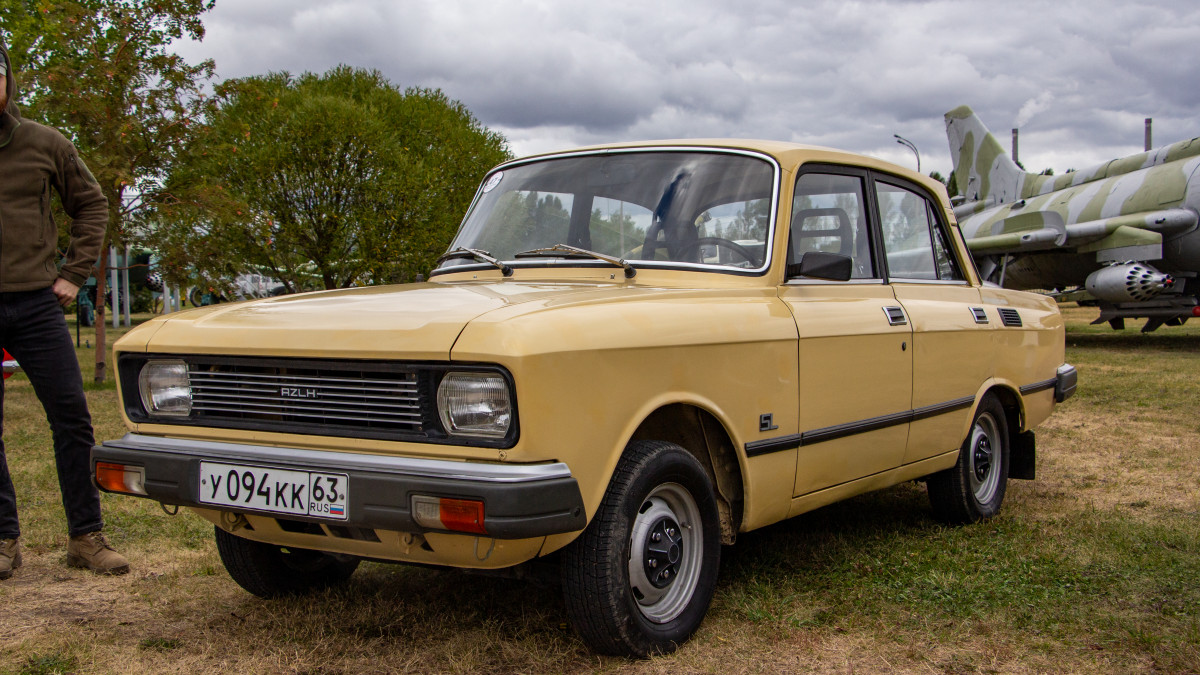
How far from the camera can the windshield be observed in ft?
12.1

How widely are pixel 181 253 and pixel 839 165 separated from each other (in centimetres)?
1094

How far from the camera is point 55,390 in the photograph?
3945mm

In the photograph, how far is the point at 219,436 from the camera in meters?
2.91

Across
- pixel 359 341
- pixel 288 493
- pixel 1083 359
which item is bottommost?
pixel 1083 359

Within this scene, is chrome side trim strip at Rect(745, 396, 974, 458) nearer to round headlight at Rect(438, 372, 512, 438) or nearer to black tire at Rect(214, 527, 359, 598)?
round headlight at Rect(438, 372, 512, 438)

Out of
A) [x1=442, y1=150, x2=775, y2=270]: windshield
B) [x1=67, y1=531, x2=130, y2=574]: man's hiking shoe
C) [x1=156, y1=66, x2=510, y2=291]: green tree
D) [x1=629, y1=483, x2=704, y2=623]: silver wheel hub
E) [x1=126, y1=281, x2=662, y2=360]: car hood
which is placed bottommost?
[x1=67, y1=531, x2=130, y2=574]: man's hiking shoe

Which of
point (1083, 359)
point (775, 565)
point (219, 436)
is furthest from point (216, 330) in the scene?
point (1083, 359)

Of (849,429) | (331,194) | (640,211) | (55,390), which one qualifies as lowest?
(849,429)

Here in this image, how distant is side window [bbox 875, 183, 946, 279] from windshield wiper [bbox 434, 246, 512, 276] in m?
1.73

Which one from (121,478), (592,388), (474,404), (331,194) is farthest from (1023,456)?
(331,194)

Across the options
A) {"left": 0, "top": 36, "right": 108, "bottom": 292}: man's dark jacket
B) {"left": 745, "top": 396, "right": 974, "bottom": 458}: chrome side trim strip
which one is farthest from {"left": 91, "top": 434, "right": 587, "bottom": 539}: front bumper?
{"left": 0, "top": 36, "right": 108, "bottom": 292}: man's dark jacket

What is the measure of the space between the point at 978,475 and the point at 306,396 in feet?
11.6

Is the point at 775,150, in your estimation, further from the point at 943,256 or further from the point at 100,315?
the point at 100,315

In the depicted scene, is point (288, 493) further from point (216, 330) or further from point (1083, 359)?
point (1083, 359)
